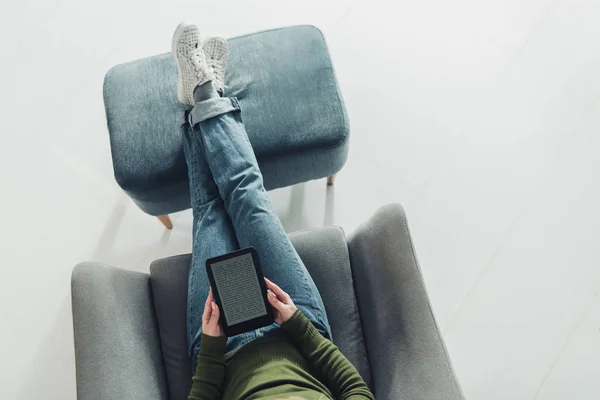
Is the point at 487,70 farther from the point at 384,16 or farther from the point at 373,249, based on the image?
the point at 373,249

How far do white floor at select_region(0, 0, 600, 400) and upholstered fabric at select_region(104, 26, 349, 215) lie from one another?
323 mm

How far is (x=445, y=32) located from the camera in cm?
171

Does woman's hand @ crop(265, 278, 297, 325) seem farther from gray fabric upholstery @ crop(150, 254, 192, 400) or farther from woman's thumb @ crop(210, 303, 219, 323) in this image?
gray fabric upholstery @ crop(150, 254, 192, 400)

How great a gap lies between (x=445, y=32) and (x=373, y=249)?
3.24ft

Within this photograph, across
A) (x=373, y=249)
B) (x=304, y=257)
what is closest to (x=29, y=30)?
(x=304, y=257)

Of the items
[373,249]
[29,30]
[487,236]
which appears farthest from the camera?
[29,30]

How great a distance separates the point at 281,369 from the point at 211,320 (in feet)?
0.50

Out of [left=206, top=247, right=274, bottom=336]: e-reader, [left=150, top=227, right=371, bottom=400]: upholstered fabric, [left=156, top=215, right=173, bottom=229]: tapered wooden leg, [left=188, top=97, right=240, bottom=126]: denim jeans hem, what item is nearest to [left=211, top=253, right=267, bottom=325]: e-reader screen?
[left=206, top=247, right=274, bottom=336]: e-reader

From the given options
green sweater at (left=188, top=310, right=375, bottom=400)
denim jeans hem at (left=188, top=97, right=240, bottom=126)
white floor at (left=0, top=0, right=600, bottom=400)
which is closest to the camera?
green sweater at (left=188, top=310, right=375, bottom=400)

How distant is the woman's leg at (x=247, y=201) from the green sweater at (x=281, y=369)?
6 cm

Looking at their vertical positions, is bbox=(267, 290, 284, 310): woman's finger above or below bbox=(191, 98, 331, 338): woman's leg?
below

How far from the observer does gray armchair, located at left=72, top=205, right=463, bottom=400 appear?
36.0 inches

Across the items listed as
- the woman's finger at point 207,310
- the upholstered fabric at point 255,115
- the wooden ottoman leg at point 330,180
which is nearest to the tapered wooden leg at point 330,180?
the wooden ottoman leg at point 330,180

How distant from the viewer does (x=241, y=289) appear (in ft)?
3.13
